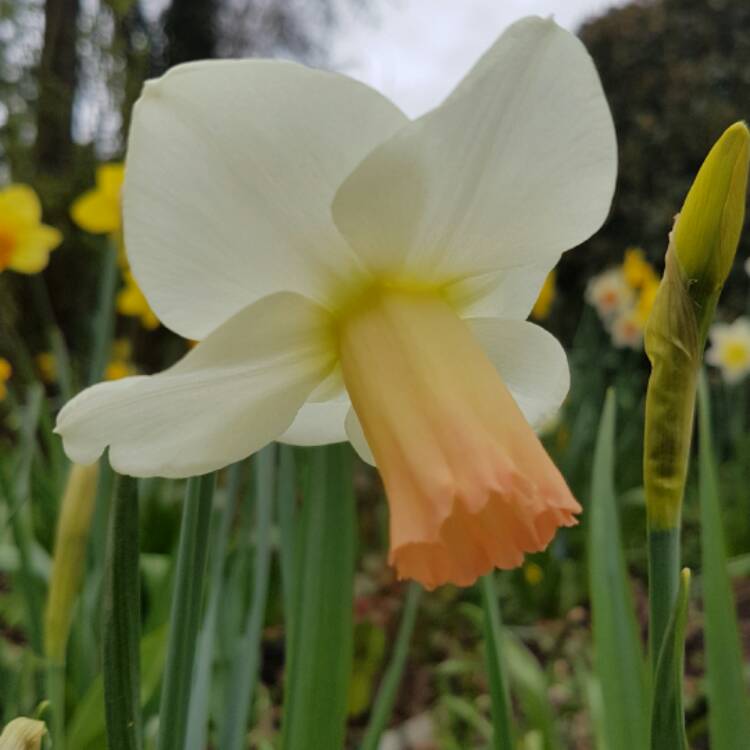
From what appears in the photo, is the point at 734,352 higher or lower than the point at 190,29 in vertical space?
lower

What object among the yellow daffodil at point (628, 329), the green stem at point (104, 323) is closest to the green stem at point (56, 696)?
the green stem at point (104, 323)

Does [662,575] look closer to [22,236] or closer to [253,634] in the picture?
[253,634]

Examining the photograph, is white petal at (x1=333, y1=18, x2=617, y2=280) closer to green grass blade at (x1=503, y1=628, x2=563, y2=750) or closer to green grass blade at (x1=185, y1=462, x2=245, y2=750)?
green grass blade at (x1=185, y1=462, x2=245, y2=750)

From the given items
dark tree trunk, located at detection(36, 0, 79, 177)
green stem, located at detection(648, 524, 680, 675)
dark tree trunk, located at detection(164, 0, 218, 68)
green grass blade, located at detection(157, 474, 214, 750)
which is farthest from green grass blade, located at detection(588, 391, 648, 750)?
dark tree trunk, located at detection(164, 0, 218, 68)

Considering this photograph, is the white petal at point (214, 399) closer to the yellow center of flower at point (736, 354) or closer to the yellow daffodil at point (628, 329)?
the yellow center of flower at point (736, 354)

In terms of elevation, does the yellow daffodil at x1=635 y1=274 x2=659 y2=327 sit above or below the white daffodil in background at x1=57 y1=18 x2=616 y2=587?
above

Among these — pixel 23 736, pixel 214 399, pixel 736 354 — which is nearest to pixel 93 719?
pixel 23 736
